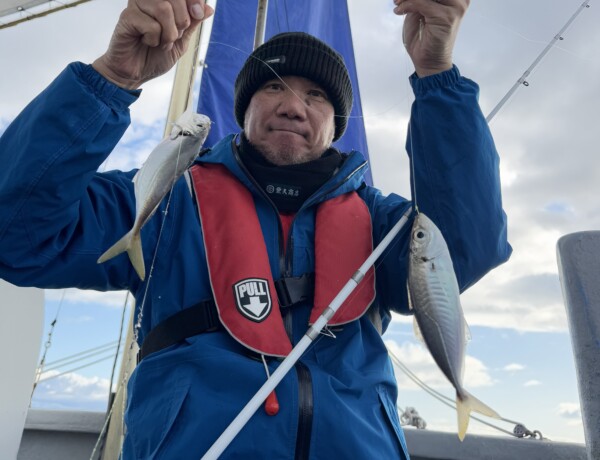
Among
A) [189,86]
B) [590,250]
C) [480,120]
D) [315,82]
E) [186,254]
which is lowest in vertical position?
[186,254]

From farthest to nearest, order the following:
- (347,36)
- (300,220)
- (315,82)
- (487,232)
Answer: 1. (347,36)
2. (315,82)
3. (300,220)
4. (487,232)

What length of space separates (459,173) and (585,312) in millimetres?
731

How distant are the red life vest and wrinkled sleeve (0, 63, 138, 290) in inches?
19.2

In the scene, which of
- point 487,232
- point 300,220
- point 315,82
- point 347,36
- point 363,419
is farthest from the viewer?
point 347,36

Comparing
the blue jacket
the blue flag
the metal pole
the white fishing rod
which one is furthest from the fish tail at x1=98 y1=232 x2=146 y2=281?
the metal pole

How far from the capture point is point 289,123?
2.48 metres

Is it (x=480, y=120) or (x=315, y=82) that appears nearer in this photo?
(x=480, y=120)

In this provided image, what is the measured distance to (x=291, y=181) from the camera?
233 cm

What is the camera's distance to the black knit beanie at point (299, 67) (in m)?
2.74

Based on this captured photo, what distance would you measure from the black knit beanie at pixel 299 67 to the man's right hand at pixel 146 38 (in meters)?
0.83

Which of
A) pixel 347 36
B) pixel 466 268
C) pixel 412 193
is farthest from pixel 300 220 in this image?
pixel 347 36

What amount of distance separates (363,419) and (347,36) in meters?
5.91

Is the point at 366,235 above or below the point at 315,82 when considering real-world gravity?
below

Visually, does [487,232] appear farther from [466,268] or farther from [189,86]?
[189,86]
